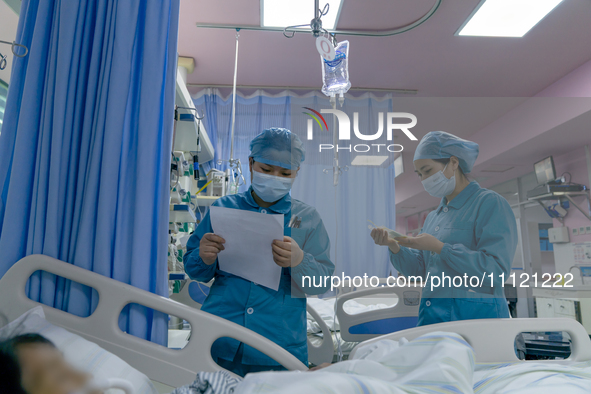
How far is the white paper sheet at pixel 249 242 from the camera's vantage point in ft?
3.93

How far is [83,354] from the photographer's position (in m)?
0.83

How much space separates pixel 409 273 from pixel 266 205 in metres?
0.57

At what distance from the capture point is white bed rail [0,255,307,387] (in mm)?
1029

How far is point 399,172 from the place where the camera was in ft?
4.62

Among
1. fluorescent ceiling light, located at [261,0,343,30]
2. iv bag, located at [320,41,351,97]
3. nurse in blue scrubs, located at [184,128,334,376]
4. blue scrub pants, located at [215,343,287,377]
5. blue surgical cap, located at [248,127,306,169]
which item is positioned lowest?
blue scrub pants, located at [215,343,287,377]

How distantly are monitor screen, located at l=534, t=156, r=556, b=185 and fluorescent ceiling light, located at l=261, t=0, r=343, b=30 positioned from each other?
152 centimetres

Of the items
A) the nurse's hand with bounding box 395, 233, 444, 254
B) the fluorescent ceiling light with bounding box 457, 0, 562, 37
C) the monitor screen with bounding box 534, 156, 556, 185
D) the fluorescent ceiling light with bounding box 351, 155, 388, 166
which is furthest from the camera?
the fluorescent ceiling light with bounding box 457, 0, 562, 37

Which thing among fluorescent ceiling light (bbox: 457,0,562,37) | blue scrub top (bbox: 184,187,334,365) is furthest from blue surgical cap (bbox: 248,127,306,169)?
fluorescent ceiling light (bbox: 457,0,562,37)

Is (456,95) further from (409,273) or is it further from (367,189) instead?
(409,273)

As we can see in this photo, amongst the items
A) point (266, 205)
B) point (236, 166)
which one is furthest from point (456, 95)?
point (236, 166)

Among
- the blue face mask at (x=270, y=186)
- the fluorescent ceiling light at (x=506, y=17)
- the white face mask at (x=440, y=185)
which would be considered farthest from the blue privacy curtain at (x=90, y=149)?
the fluorescent ceiling light at (x=506, y=17)

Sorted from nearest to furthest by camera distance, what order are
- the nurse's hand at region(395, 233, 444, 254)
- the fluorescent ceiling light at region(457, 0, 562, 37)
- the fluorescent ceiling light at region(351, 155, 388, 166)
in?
the nurse's hand at region(395, 233, 444, 254) < the fluorescent ceiling light at region(351, 155, 388, 166) < the fluorescent ceiling light at region(457, 0, 562, 37)

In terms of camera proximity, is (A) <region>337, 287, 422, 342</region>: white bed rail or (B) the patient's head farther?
(A) <region>337, 287, 422, 342</region>: white bed rail

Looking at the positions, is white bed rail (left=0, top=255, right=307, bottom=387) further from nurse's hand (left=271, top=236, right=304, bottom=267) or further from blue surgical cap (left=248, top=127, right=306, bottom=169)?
blue surgical cap (left=248, top=127, right=306, bottom=169)
